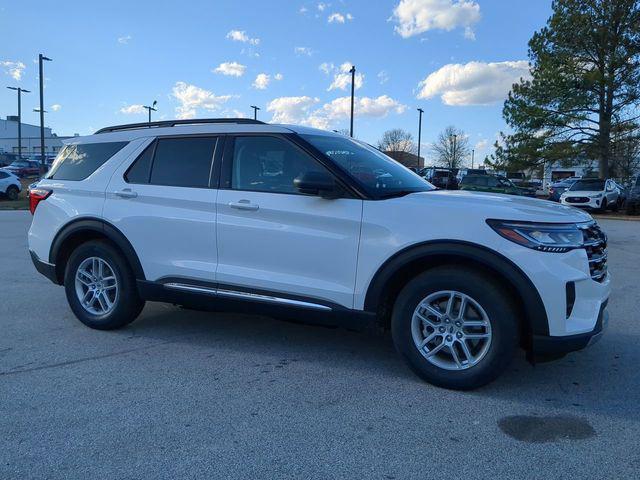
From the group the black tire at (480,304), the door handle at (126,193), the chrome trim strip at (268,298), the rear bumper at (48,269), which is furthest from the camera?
the rear bumper at (48,269)

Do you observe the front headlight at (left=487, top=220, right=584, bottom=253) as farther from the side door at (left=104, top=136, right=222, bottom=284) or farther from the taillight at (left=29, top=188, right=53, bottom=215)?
the taillight at (left=29, top=188, right=53, bottom=215)

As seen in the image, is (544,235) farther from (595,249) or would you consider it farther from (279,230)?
(279,230)

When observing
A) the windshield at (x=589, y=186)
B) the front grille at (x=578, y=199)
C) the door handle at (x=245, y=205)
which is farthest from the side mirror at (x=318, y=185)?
the windshield at (x=589, y=186)

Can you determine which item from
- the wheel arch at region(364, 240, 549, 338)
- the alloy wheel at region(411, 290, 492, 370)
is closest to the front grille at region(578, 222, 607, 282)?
the wheel arch at region(364, 240, 549, 338)

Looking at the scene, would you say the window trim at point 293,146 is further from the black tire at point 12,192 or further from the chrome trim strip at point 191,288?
the black tire at point 12,192

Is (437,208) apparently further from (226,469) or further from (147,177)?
(147,177)

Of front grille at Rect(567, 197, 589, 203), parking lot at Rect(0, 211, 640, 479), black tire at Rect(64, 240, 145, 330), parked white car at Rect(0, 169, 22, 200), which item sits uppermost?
front grille at Rect(567, 197, 589, 203)

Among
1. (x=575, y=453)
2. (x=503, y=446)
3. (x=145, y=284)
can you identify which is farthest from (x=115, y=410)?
(x=575, y=453)

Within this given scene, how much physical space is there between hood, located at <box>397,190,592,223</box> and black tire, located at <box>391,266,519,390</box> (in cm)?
41

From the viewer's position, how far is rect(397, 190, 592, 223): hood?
3652 millimetres

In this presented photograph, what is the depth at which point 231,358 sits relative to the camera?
15.0 ft

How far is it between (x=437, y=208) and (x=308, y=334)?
78.6 inches

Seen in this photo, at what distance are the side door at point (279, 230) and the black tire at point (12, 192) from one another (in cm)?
2589

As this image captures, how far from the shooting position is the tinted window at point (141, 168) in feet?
16.5
